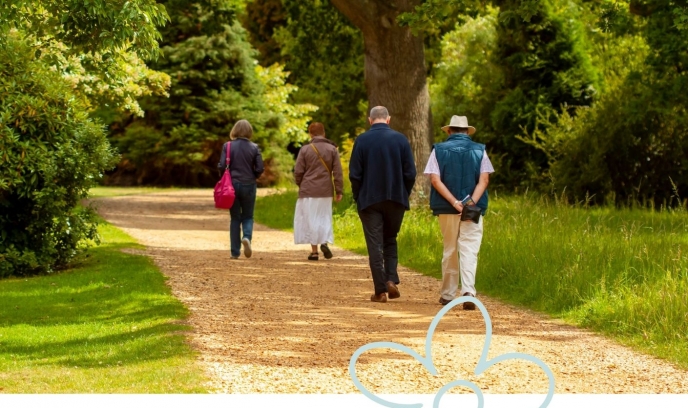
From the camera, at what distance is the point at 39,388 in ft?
22.6

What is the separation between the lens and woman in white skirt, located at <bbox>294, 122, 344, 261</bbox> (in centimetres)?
1487

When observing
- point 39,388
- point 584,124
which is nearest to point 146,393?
point 39,388

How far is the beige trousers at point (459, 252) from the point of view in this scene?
34.0ft

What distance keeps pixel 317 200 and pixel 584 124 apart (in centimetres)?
1012

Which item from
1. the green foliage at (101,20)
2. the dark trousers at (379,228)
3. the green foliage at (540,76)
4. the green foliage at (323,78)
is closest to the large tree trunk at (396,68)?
the green foliage at (540,76)

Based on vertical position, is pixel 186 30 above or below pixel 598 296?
above

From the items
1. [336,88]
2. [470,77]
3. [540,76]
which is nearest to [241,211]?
[540,76]

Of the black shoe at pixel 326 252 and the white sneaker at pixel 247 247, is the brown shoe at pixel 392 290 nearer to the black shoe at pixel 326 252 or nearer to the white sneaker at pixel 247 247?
the black shoe at pixel 326 252

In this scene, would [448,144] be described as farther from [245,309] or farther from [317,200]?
[317,200]

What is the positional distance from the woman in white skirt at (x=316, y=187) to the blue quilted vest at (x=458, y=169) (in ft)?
14.4

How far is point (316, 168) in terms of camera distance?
1498cm

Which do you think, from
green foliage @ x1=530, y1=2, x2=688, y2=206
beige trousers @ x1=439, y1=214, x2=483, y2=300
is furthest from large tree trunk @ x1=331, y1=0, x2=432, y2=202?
beige trousers @ x1=439, y1=214, x2=483, y2=300

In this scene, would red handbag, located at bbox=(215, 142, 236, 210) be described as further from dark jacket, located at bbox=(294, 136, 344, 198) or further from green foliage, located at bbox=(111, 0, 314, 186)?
green foliage, located at bbox=(111, 0, 314, 186)

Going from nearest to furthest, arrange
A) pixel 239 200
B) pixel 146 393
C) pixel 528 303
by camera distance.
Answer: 1. pixel 146 393
2. pixel 528 303
3. pixel 239 200
